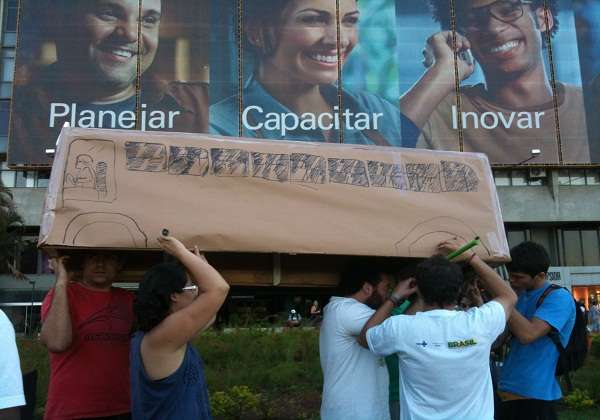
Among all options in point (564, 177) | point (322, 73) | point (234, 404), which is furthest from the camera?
point (564, 177)

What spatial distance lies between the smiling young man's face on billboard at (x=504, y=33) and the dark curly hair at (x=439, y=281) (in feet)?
104

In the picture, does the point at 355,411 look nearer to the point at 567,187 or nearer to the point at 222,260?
the point at 222,260

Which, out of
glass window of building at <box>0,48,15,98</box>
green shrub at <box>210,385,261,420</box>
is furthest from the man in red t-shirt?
glass window of building at <box>0,48,15,98</box>

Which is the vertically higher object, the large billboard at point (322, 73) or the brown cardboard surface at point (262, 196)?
the large billboard at point (322, 73)

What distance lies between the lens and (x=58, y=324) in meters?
2.68

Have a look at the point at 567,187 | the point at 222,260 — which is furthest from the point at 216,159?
the point at 567,187

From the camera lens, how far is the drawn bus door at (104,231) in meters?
2.47

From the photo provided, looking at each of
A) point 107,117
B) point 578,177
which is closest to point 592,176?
point 578,177

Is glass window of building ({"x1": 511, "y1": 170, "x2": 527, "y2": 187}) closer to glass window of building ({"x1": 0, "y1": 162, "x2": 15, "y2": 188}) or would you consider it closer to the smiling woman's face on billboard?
the smiling woman's face on billboard

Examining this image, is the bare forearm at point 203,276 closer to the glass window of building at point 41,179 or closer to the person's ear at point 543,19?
the glass window of building at point 41,179

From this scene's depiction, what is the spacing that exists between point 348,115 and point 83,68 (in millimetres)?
14697

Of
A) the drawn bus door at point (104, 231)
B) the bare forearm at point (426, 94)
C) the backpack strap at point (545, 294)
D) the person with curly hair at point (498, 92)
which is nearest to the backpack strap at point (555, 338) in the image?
the backpack strap at point (545, 294)

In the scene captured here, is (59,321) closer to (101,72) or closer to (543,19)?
(101,72)

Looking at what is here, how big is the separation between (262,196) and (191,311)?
75 centimetres
